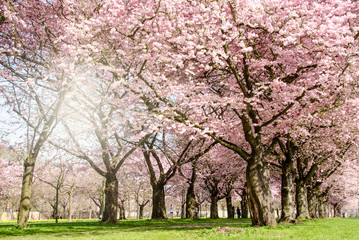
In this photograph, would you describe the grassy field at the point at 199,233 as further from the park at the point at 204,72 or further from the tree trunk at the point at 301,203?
the tree trunk at the point at 301,203

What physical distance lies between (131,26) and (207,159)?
69.0 feet

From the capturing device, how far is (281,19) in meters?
11.3

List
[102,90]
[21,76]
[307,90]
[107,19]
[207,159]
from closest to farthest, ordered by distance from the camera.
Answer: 1. [107,19]
2. [307,90]
3. [21,76]
4. [102,90]
5. [207,159]

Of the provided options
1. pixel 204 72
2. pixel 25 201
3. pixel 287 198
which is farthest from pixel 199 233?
pixel 25 201

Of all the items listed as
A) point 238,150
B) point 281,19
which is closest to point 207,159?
point 238,150

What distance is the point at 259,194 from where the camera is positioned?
42.5 ft

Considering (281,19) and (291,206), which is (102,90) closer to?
(281,19)

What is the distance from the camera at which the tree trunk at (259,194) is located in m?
12.8

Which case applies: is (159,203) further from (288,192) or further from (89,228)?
(288,192)

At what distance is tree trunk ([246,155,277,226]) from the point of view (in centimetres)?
1277

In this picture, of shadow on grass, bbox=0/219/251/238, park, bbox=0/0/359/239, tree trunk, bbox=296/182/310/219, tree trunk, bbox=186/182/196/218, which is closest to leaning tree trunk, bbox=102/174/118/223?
park, bbox=0/0/359/239

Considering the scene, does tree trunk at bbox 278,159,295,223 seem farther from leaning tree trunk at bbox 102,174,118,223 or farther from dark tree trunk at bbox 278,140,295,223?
leaning tree trunk at bbox 102,174,118,223

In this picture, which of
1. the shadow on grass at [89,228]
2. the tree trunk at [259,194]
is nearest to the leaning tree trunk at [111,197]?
the shadow on grass at [89,228]

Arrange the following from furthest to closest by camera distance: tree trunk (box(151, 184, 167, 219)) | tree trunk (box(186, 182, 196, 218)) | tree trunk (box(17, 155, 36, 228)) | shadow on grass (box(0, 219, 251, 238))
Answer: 1. tree trunk (box(186, 182, 196, 218))
2. tree trunk (box(151, 184, 167, 219))
3. tree trunk (box(17, 155, 36, 228))
4. shadow on grass (box(0, 219, 251, 238))
